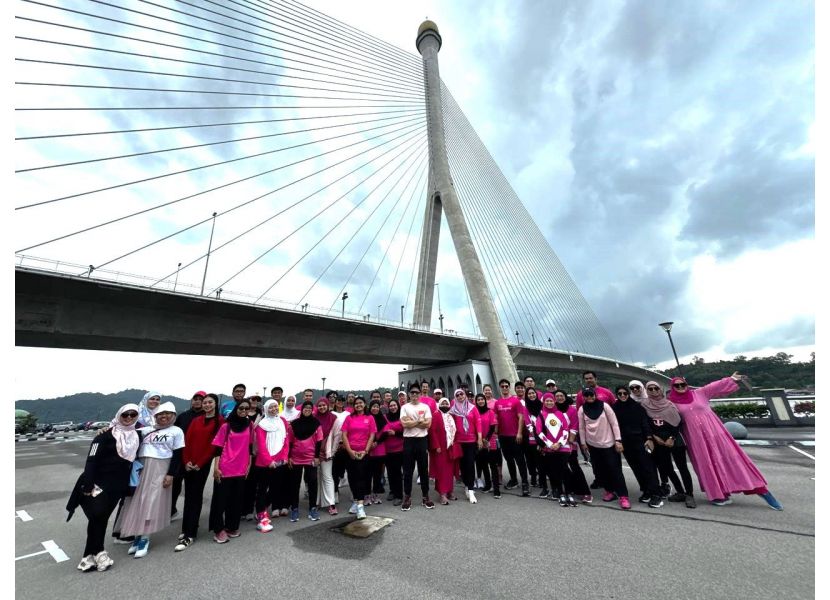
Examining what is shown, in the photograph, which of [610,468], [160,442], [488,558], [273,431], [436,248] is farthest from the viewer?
[436,248]

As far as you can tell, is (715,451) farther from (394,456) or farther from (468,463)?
(394,456)

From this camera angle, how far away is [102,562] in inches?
137

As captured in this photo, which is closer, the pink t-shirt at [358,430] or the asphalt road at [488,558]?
the asphalt road at [488,558]

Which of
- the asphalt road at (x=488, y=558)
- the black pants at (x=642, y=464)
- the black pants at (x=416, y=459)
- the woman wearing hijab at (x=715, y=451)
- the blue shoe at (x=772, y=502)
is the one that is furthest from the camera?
the black pants at (x=416, y=459)

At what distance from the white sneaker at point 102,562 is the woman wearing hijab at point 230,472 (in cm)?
93

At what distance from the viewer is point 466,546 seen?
3582 mm

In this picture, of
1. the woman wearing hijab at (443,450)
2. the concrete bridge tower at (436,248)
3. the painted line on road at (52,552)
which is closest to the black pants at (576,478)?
the woman wearing hijab at (443,450)

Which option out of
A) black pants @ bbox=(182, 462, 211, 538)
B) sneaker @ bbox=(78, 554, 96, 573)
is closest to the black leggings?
black pants @ bbox=(182, 462, 211, 538)

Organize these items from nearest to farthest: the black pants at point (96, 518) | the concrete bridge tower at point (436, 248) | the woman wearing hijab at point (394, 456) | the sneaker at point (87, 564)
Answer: the sneaker at point (87, 564) < the black pants at point (96, 518) < the woman wearing hijab at point (394, 456) < the concrete bridge tower at point (436, 248)

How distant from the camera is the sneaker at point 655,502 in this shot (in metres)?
4.59

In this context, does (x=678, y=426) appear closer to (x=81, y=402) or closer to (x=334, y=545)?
(x=334, y=545)

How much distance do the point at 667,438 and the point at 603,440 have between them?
891 mm

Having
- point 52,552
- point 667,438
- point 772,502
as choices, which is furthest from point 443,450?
point 52,552

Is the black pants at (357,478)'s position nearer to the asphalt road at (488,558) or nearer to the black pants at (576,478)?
the asphalt road at (488,558)
